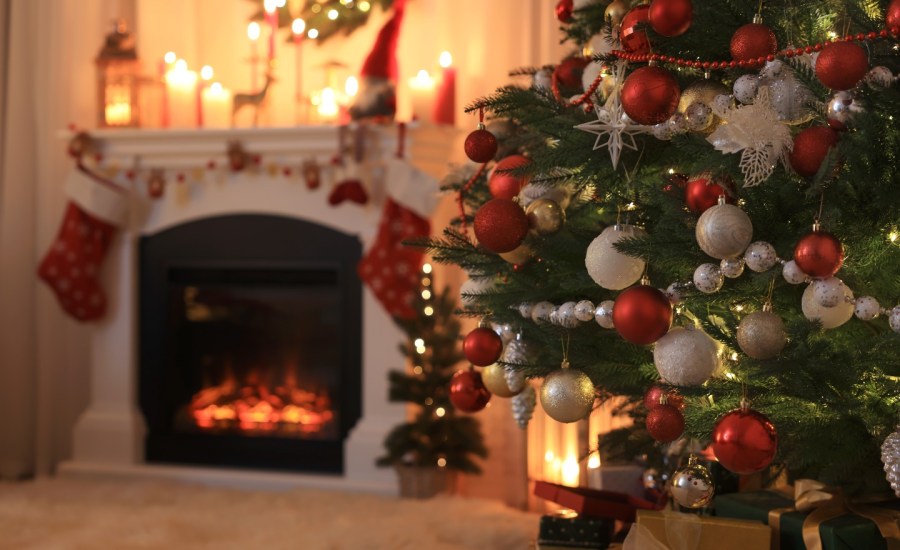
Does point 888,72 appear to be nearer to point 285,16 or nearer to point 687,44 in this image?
point 687,44

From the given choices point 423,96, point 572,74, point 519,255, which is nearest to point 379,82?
point 423,96

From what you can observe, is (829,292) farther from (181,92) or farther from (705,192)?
(181,92)

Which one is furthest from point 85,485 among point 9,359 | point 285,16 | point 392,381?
point 285,16

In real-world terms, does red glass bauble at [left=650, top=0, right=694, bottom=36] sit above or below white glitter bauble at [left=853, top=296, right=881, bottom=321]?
above

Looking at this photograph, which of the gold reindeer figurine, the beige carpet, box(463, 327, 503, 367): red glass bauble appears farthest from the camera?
the gold reindeer figurine

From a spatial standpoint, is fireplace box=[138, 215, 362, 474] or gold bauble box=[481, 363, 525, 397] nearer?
gold bauble box=[481, 363, 525, 397]

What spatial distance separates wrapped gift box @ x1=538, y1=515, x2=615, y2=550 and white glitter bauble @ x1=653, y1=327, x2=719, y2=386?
670 millimetres

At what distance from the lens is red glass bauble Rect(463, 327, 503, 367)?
150 centimetres

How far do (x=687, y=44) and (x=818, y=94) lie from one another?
0.23 metres

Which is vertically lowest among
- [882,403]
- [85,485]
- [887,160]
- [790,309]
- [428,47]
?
[85,485]

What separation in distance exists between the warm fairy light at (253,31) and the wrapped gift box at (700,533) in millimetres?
2385

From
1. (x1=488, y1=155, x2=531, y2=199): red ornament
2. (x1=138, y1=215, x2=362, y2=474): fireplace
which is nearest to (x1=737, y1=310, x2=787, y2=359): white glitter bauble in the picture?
(x1=488, y1=155, x2=531, y2=199): red ornament

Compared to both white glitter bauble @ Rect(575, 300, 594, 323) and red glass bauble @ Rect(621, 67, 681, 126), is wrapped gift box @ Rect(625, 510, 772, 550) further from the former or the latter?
red glass bauble @ Rect(621, 67, 681, 126)

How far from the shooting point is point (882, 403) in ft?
4.14
